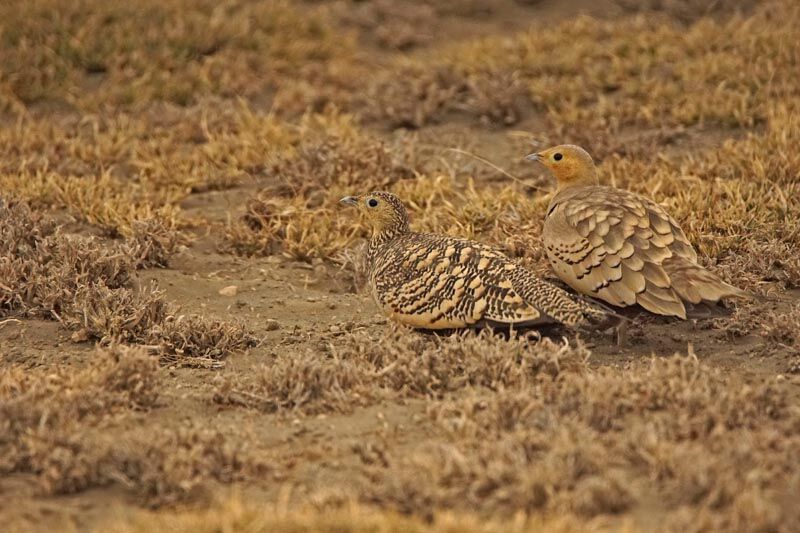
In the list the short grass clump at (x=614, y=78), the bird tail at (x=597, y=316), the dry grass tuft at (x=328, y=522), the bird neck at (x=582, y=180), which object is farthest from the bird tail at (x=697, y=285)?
the short grass clump at (x=614, y=78)

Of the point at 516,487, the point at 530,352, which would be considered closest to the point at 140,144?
the point at 530,352

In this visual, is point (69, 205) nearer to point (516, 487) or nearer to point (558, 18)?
point (516, 487)

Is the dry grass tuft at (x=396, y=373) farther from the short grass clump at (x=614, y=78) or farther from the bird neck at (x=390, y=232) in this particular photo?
the short grass clump at (x=614, y=78)

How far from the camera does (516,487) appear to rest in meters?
4.31

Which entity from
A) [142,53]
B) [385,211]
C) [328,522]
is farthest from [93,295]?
[142,53]

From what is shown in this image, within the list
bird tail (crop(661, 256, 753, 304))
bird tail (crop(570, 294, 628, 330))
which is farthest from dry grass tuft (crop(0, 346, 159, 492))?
bird tail (crop(661, 256, 753, 304))

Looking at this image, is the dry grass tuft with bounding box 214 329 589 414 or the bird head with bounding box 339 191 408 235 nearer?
the dry grass tuft with bounding box 214 329 589 414

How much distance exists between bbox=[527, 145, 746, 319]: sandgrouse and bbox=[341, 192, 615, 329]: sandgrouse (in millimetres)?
222

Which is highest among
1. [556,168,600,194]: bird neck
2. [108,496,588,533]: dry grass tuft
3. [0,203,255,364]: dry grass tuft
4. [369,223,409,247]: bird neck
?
[556,168,600,194]: bird neck

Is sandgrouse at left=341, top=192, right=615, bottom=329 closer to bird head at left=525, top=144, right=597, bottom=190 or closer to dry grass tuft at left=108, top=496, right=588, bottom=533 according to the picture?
bird head at left=525, top=144, right=597, bottom=190

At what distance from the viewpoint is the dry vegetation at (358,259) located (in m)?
4.47

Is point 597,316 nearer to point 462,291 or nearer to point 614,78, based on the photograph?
point 462,291

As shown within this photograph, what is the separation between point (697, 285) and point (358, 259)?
258 centimetres

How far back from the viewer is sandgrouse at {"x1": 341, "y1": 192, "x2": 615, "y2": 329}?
580cm
